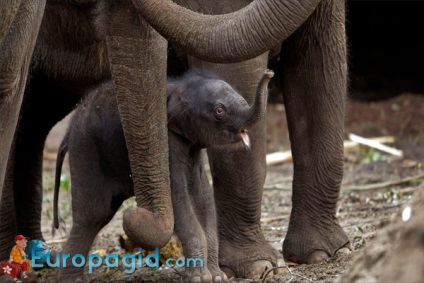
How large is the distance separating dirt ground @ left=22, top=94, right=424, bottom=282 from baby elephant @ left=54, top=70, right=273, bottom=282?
1.82 feet

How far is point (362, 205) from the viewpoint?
28.8ft

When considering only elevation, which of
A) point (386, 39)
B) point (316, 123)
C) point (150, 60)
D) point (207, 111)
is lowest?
point (316, 123)

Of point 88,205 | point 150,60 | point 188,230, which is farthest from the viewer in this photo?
point 88,205

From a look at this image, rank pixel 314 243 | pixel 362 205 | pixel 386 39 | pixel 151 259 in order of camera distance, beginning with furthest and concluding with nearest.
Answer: pixel 386 39, pixel 362 205, pixel 314 243, pixel 151 259

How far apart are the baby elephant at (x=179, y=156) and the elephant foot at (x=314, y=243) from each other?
1.26 m

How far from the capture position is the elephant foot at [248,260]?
618 cm

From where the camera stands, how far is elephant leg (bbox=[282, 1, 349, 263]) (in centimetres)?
675

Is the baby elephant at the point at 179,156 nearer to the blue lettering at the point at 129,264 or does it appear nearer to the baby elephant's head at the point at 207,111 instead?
the baby elephant's head at the point at 207,111

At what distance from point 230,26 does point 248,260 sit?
1.94 m

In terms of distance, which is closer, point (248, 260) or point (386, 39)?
point (248, 260)

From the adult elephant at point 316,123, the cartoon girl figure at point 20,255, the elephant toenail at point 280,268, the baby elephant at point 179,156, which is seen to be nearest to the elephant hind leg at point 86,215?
the baby elephant at point 179,156

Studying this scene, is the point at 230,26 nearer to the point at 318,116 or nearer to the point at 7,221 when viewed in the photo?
the point at 318,116

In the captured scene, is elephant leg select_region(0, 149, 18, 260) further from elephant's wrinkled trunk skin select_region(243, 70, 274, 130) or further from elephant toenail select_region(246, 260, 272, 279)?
elephant's wrinkled trunk skin select_region(243, 70, 274, 130)

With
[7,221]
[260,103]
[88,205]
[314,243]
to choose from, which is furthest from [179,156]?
[7,221]
